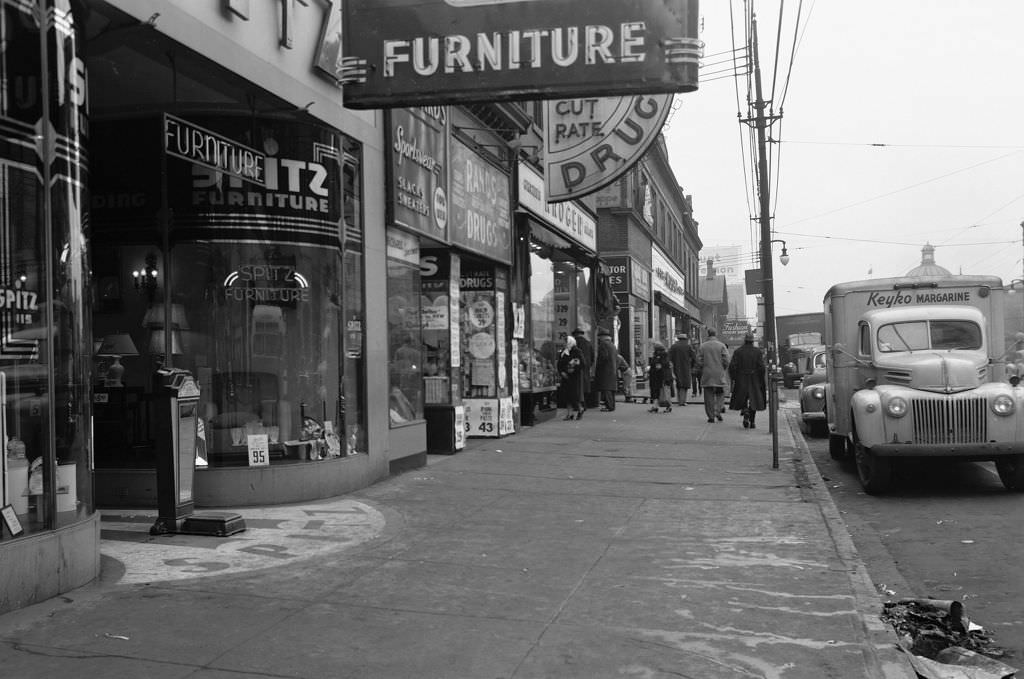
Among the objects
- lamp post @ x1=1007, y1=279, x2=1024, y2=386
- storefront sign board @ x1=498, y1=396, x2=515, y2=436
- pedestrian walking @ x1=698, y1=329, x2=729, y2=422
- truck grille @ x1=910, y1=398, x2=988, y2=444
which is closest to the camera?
truck grille @ x1=910, y1=398, x2=988, y2=444

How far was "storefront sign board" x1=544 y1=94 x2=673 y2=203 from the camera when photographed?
1190 centimetres

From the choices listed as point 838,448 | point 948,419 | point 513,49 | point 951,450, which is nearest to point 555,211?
point 838,448

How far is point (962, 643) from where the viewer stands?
5.44 m

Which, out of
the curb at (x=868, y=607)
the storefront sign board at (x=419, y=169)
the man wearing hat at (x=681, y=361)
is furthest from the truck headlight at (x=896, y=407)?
the man wearing hat at (x=681, y=361)

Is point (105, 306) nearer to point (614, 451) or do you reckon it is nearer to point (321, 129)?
point (321, 129)

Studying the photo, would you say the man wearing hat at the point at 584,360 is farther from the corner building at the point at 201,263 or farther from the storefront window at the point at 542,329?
the corner building at the point at 201,263

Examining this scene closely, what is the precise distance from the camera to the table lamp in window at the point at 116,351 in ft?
31.1

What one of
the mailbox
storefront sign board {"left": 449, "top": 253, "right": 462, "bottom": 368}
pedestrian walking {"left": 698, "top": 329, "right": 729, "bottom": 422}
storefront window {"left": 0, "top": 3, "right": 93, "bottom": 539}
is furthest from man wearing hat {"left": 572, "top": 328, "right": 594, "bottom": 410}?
storefront window {"left": 0, "top": 3, "right": 93, "bottom": 539}

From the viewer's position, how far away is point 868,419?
419 inches

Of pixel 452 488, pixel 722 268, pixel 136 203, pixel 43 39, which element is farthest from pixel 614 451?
pixel 722 268

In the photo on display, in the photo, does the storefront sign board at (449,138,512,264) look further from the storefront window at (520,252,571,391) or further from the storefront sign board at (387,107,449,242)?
the storefront window at (520,252,571,391)

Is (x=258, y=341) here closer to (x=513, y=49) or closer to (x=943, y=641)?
(x=513, y=49)

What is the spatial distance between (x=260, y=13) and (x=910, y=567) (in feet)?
23.4

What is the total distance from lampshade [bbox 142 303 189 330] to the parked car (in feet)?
37.6
